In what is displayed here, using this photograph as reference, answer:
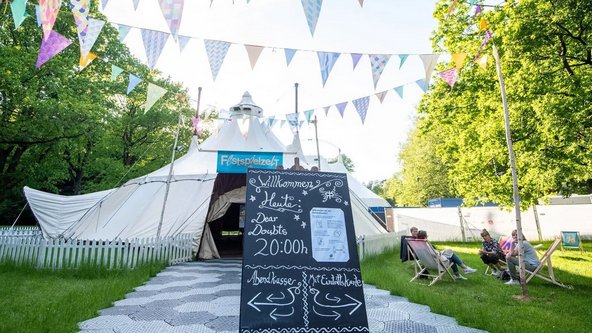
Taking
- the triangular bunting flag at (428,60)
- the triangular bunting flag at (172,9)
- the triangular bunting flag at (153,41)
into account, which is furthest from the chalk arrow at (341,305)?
the triangular bunting flag at (428,60)

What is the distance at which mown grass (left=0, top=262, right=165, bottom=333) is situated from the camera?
3.59 metres

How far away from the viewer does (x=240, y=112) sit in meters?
13.1

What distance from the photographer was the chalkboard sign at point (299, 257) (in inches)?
112

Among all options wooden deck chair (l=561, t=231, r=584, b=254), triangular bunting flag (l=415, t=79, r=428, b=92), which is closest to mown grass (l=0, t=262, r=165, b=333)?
triangular bunting flag (l=415, t=79, r=428, b=92)

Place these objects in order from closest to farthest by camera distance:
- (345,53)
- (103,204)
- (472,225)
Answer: (345,53)
(103,204)
(472,225)

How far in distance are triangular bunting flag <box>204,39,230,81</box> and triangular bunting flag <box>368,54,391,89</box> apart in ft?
9.65

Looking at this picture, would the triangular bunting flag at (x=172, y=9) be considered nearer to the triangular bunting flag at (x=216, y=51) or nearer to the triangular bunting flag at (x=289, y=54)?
→ the triangular bunting flag at (x=216, y=51)

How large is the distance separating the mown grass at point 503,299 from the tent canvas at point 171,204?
4065mm

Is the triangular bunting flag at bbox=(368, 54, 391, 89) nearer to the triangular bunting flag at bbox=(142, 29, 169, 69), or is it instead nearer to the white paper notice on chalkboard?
the triangular bunting flag at bbox=(142, 29, 169, 69)

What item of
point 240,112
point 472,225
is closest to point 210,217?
point 240,112

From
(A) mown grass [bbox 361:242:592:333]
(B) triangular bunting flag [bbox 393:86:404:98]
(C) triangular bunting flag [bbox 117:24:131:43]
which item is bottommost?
(A) mown grass [bbox 361:242:592:333]

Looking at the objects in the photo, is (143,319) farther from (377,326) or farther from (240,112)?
(240,112)

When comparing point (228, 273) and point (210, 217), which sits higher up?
point (210, 217)

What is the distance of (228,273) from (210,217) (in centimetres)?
367
